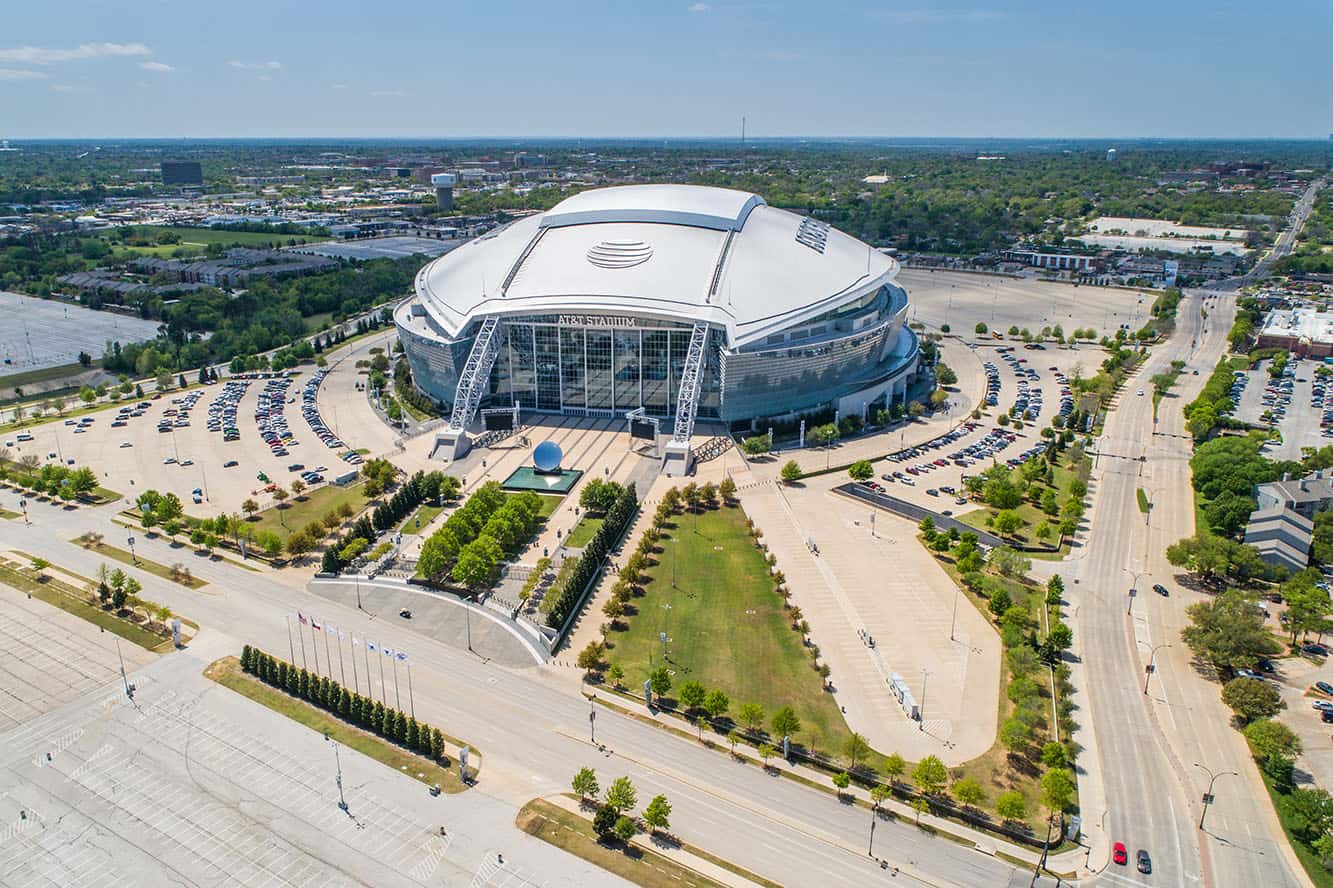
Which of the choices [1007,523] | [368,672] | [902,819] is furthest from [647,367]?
[902,819]

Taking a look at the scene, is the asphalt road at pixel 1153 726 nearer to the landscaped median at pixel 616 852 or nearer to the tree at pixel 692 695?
the landscaped median at pixel 616 852

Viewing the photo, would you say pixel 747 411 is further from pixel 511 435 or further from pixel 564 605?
pixel 564 605

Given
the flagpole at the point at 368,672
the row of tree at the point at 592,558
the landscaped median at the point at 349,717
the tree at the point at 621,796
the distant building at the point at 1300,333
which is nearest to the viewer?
the tree at the point at 621,796

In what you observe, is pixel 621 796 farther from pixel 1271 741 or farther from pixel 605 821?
pixel 1271 741

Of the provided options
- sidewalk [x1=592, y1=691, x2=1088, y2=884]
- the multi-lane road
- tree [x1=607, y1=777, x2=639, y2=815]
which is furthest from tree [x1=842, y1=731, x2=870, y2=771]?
tree [x1=607, y1=777, x2=639, y2=815]

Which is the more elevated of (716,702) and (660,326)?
(660,326)

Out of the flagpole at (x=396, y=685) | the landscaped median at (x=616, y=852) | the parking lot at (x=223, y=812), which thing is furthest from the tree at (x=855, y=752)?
the flagpole at (x=396, y=685)

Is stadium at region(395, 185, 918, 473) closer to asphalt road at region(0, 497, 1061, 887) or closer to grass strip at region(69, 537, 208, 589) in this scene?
grass strip at region(69, 537, 208, 589)

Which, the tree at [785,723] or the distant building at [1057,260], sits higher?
the distant building at [1057,260]
